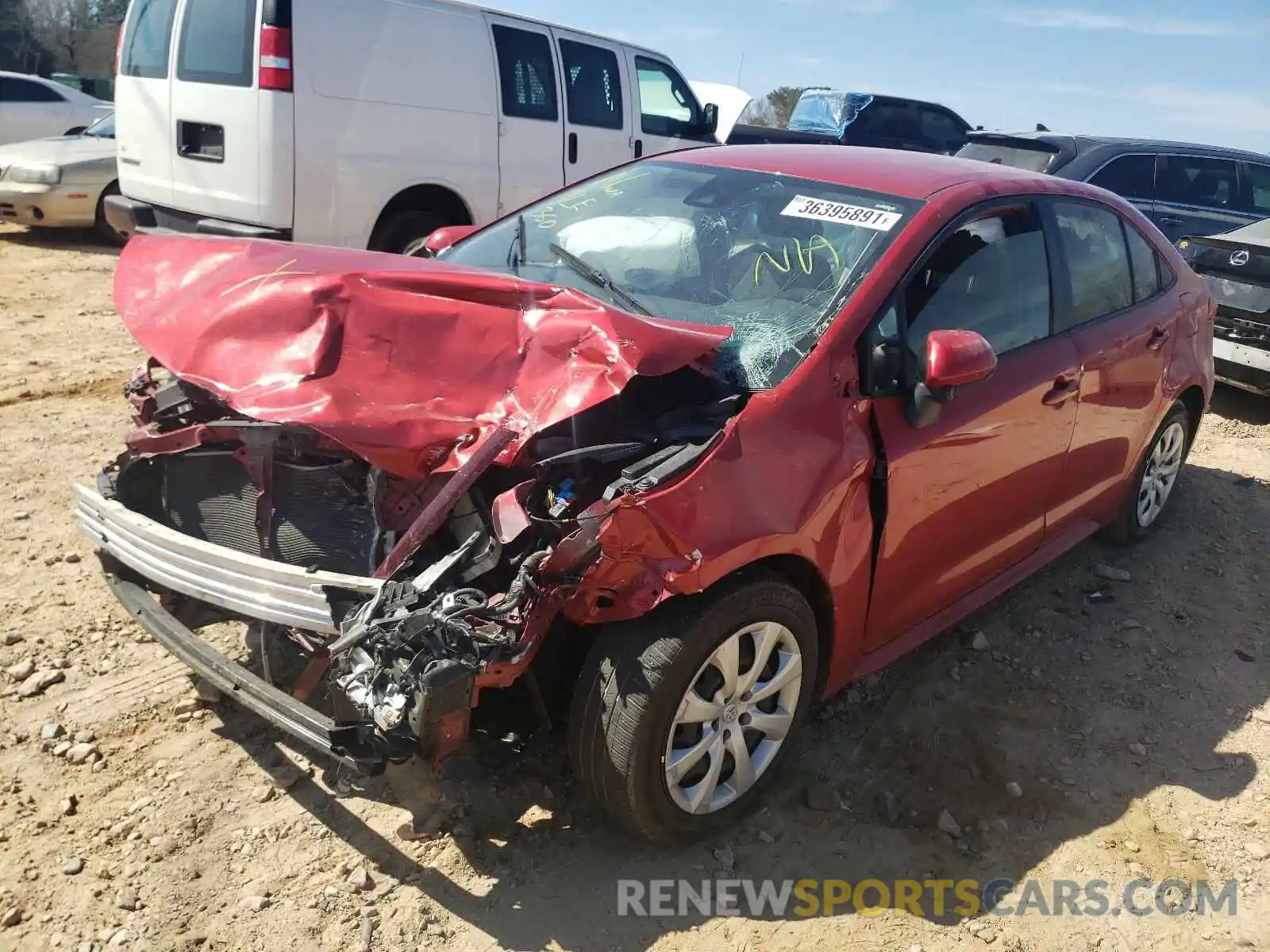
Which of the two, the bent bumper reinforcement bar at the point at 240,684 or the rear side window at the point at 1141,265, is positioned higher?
the rear side window at the point at 1141,265

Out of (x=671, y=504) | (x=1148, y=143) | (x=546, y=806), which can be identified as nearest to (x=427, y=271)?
(x=671, y=504)

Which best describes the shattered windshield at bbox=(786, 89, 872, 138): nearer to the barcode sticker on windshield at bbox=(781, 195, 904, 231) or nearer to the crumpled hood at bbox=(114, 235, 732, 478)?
the barcode sticker on windshield at bbox=(781, 195, 904, 231)

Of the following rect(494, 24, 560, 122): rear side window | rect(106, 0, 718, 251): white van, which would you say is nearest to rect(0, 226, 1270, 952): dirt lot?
rect(106, 0, 718, 251): white van

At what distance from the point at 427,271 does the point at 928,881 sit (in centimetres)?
222

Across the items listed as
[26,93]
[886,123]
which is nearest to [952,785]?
[886,123]

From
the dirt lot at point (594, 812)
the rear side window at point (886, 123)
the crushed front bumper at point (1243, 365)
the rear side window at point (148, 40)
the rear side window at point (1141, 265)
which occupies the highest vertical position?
the rear side window at point (886, 123)

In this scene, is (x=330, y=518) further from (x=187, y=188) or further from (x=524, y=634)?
(x=187, y=188)

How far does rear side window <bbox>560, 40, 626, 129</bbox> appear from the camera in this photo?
7.78 m

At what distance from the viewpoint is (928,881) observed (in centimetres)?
270

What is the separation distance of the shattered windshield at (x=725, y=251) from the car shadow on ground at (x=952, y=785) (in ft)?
4.28

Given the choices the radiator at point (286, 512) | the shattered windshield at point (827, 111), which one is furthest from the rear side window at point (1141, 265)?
the shattered windshield at point (827, 111)

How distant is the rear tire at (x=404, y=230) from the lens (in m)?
6.71

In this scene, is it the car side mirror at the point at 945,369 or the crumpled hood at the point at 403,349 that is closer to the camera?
the crumpled hood at the point at 403,349
